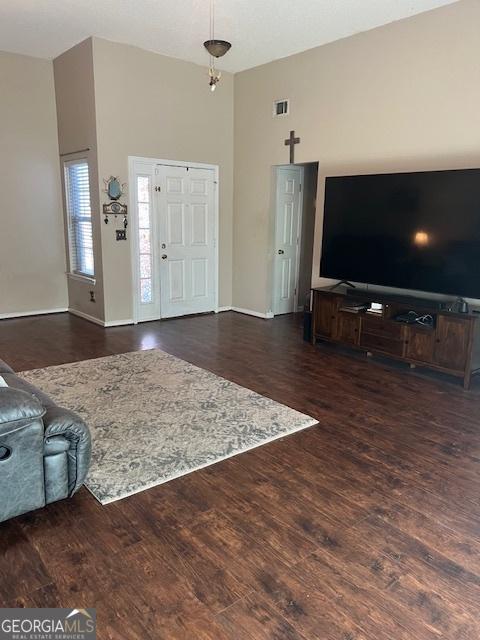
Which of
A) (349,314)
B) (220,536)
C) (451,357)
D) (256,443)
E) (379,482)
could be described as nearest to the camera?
(220,536)

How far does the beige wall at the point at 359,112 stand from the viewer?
4273 mm

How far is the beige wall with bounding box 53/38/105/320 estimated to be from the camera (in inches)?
220

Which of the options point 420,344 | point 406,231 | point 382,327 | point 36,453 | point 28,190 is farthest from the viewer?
point 28,190

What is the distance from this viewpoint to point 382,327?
15.2 feet

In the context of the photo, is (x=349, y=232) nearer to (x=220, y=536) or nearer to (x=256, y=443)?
(x=256, y=443)

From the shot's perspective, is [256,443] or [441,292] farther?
[441,292]

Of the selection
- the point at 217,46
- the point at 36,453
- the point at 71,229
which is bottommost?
the point at 36,453

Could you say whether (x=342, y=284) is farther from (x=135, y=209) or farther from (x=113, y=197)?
(x=113, y=197)

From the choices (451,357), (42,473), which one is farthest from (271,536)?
(451,357)

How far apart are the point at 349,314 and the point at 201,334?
1.87 metres

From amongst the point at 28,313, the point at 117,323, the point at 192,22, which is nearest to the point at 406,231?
the point at 192,22

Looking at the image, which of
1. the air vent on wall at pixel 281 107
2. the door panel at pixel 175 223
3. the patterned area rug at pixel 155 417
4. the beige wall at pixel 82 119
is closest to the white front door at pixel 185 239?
the door panel at pixel 175 223

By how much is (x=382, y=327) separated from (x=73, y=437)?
3.29 meters

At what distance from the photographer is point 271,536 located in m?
2.17
